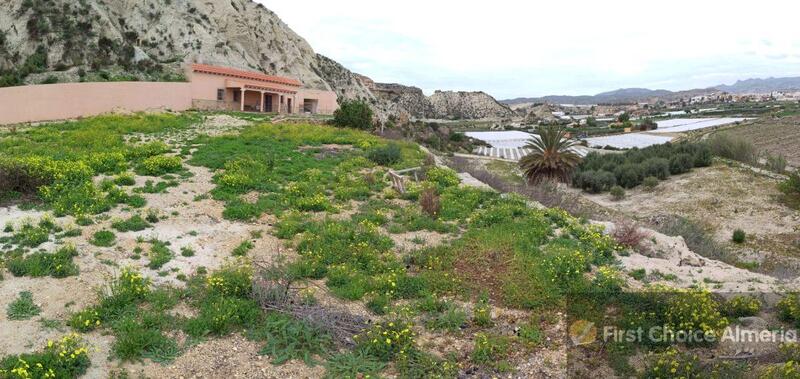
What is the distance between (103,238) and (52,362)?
3.85 meters

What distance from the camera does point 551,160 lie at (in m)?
23.9

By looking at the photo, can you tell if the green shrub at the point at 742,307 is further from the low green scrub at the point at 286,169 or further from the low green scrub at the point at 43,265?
the low green scrub at the point at 43,265

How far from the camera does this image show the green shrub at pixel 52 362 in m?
5.00

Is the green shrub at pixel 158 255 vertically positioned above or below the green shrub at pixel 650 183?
above

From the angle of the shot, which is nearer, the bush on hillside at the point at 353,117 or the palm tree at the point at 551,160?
the palm tree at the point at 551,160

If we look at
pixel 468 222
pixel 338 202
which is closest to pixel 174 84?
pixel 338 202

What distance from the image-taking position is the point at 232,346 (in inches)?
238

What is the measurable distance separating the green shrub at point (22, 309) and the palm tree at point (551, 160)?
20826 mm

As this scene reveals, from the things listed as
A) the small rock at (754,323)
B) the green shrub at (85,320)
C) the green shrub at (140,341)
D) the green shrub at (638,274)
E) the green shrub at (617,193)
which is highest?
the green shrub at (638,274)

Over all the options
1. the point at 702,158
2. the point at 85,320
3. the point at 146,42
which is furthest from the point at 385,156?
the point at 146,42

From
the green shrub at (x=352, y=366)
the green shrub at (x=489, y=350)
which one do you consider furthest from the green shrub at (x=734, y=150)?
the green shrub at (x=352, y=366)

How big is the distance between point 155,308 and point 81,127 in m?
16.6

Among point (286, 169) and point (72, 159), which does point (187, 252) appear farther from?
point (72, 159)

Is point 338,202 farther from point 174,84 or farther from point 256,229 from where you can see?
point 174,84
